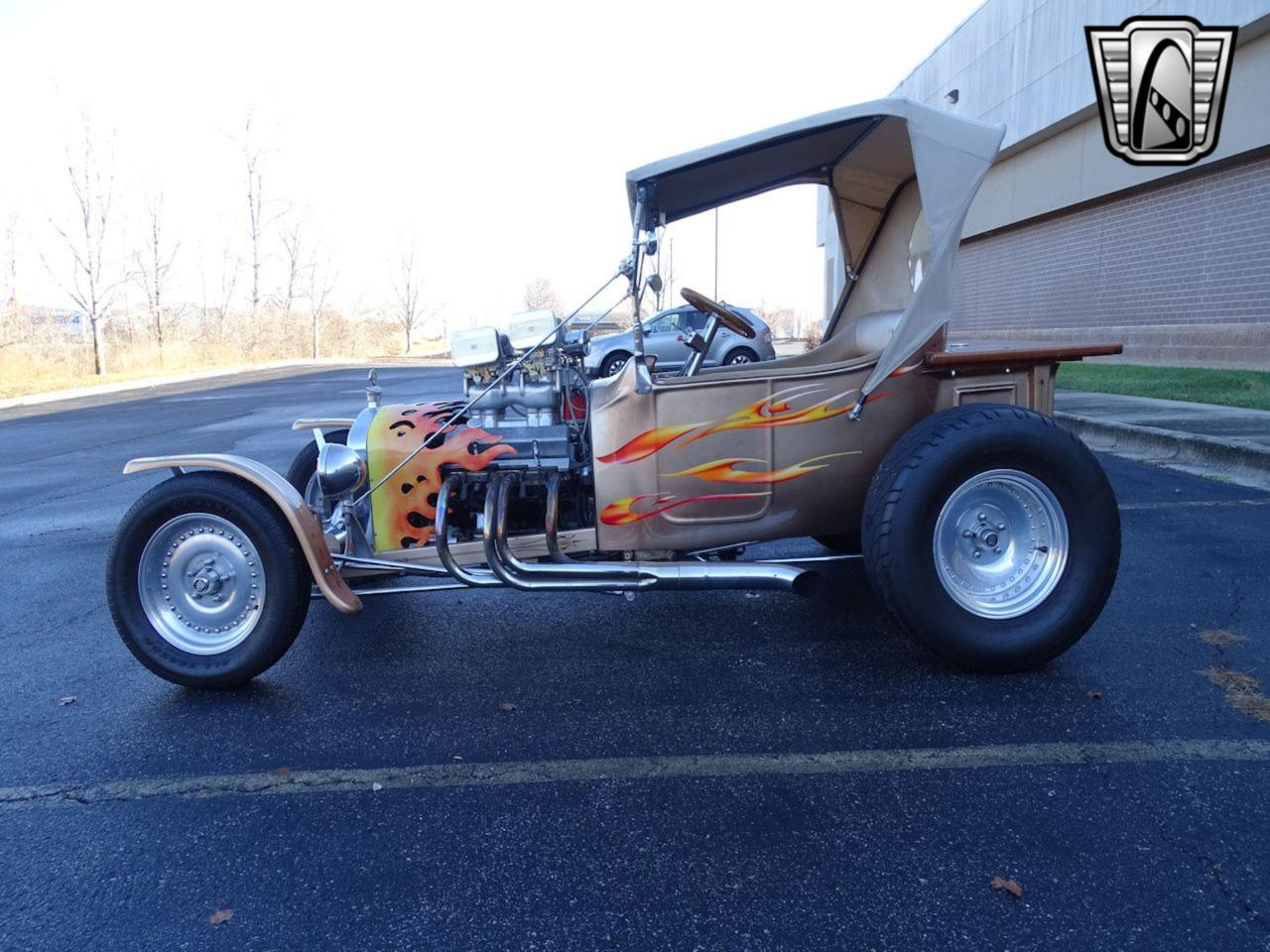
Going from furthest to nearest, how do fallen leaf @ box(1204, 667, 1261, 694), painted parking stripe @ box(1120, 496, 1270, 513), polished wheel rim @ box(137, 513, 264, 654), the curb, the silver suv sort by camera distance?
1. the silver suv
2. the curb
3. painted parking stripe @ box(1120, 496, 1270, 513)
4. polished wheel rim @ box(137, 513, 264, 654)
5. fallen leaf @ box(1204, 667, 1261, 694)

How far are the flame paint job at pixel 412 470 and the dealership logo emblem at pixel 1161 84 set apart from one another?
1487 centimetres

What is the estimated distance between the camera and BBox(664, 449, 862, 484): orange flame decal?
402 cm

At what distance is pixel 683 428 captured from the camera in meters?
4.00

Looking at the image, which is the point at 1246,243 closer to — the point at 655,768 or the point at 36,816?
the point at 655,768

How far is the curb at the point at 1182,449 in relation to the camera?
7.47 m

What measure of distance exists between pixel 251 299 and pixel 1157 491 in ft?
136

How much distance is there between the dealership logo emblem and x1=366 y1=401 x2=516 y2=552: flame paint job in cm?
1487

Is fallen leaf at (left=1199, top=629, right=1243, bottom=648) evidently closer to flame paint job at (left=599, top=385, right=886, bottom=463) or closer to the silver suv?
flame paint job at (left=599, top=385, right=886, bottom=463)

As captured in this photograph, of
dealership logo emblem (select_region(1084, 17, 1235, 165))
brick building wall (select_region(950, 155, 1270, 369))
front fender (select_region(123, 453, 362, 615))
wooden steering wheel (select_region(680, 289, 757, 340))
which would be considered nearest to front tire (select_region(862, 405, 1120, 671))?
wooden steering wheel (select_region(680, 289, 757, 340))

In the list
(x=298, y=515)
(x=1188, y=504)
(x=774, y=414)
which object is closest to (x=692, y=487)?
(x=774, y=414)

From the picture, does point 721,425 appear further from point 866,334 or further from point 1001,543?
point 1001,543

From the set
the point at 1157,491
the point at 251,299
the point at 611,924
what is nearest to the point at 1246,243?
the point at 1157,491

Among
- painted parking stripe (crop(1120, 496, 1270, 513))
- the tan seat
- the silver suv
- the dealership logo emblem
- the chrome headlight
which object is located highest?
the dealership logo emblem

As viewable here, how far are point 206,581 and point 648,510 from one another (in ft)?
6.31
